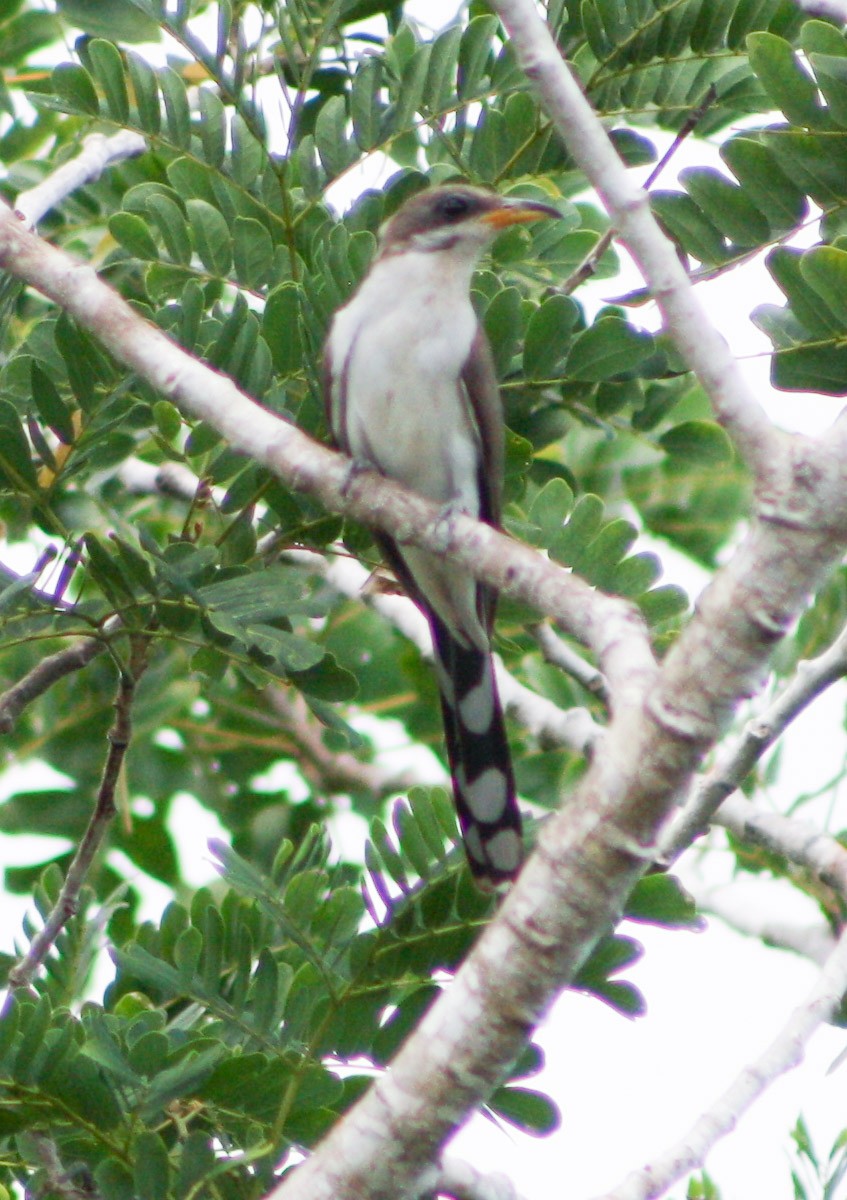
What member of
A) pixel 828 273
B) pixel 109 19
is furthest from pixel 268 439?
pixel 109 19

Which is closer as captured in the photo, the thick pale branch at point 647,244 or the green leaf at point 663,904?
the thick pale branch at point 647,244

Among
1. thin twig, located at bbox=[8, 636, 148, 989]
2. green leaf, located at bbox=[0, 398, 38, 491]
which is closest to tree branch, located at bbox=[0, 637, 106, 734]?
thin twig, located at bbox=[8, 636, 148, 989]

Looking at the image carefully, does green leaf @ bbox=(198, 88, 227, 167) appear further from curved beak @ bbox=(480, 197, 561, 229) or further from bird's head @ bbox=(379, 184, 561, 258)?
curved beak @ bbox=(480, 197, 561, 229)

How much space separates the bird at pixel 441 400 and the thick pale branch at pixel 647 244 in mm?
1345

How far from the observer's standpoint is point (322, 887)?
3.22 metres

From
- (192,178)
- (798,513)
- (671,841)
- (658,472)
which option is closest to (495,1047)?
(798,513)

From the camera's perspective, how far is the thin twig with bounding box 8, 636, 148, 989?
3547 millimetres

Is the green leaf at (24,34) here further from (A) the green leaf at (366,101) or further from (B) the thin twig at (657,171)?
(B) the thin twig at (657,171)

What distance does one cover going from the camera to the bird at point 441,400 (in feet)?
13.7

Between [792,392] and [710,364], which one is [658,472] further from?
[710,364]

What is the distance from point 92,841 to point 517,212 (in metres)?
1.98

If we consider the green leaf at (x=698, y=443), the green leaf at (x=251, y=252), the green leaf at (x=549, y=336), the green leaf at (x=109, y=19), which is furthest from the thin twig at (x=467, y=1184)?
the green leaf at (x=109, y=19)

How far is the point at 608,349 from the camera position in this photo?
3.72 metres

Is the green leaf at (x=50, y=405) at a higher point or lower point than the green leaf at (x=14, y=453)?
higher
